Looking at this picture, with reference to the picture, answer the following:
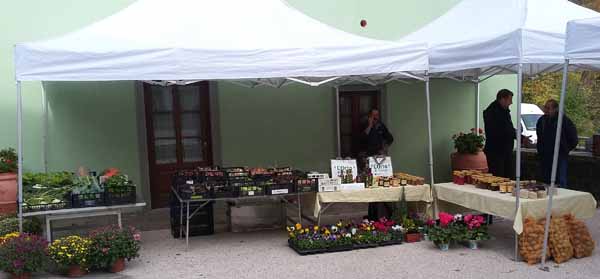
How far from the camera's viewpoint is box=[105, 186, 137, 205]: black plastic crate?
19.3ft

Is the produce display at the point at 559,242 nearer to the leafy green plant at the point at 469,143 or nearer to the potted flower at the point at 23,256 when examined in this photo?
the leafy green plant at the point at 469,143

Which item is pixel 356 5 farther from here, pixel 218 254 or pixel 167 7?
pixel 218 254

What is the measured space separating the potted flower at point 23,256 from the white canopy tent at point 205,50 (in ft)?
1.51

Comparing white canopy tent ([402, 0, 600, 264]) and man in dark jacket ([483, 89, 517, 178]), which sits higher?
white canopy tent ([402, 0, 600, 264])

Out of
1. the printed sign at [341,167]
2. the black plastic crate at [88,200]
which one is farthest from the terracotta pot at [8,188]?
the printed sign at [341,167]

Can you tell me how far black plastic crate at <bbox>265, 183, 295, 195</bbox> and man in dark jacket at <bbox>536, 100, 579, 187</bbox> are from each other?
11.2 ft

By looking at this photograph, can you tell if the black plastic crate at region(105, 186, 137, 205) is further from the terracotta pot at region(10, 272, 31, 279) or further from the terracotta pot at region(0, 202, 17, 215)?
the terracotta pot at region(0, 202, 17, 215)

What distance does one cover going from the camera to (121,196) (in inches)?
234

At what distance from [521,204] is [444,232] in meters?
0.87

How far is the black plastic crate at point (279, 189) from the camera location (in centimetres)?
619

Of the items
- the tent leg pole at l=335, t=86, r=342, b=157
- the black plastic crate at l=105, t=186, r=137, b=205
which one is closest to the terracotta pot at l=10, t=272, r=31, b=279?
the black plastic crate at l=105, t=186, r=137, b=205

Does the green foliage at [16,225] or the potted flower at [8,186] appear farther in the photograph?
the potted flower at [8,186]

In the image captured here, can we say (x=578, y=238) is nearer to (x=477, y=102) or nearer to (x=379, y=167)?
(x=379, y=167)

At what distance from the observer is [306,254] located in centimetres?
591
